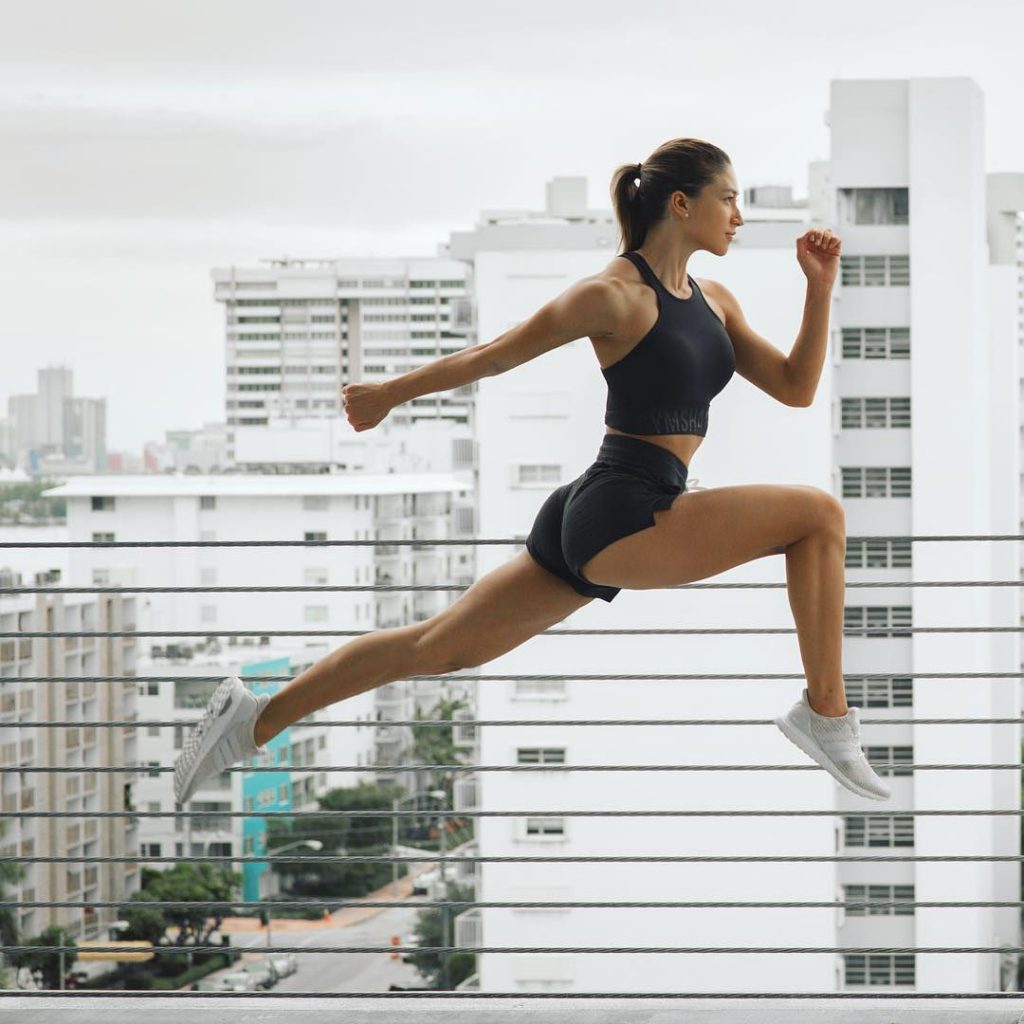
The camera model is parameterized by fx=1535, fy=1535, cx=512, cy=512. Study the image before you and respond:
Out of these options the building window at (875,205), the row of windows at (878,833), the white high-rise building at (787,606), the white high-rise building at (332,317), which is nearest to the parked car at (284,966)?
the white high-rise building at (787,606)

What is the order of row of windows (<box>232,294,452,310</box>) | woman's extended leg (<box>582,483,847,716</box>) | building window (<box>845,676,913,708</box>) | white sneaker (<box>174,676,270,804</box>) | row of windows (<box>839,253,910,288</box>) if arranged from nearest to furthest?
1. woman's extended leg (<box>582,483,847,716</box>)
2. white sneaker (<box>174,676,270,804</box>)
3. row of windows (<box>839,253,910,288</box>)
4. building window (<box>845,676,913,708</box>)
5. row of windows (<box>232,294,452,310</box>)

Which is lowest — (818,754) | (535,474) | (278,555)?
Answer: (818,754)

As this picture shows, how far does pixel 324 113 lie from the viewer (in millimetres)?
51531

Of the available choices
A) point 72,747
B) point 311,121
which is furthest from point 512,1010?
point 311,121

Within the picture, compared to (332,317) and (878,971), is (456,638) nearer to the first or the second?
(878,971)

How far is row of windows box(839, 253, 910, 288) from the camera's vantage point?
1008 inches

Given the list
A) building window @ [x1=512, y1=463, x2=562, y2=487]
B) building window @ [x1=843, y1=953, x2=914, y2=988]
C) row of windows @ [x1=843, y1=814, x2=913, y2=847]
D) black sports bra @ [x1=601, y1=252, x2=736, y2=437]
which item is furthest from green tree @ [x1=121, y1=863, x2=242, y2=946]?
black sports bra @ [x1=601, y1=252, x2=736, y2=437]

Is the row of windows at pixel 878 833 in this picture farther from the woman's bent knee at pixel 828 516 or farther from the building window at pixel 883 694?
the woman's bent knee at pixel 828 516

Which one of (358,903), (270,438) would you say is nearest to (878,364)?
(270,438)

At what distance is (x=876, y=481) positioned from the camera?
26.0 m

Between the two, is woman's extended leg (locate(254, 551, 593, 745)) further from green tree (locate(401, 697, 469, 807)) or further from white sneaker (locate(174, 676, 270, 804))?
green tree (locate(401, 697, 469, 807))

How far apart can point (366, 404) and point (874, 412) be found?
81.7 ft

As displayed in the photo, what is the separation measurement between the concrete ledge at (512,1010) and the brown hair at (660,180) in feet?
3.48

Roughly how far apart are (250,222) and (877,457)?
37122mm
